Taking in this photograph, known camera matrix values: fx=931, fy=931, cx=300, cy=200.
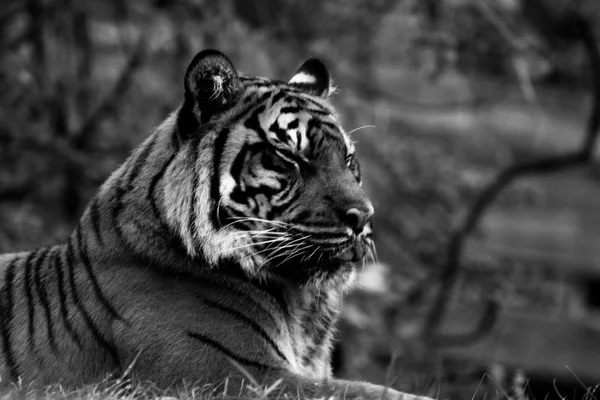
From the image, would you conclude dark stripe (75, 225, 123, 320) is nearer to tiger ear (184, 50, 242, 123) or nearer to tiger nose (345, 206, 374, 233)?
tiger ear (184, 50, 242, 123)

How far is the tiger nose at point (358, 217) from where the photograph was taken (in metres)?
3.40

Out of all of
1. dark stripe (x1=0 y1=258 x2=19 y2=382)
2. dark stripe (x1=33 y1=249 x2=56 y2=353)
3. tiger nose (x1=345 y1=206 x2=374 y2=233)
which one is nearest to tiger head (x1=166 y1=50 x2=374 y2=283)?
tiger nose (x1=345 y1=206 x2=374 y2=233)

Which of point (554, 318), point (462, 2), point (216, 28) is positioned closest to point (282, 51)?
point (216, 28)

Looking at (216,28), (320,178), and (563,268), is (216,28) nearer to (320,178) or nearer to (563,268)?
(320,178)

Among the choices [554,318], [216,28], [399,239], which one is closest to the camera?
[216,28]

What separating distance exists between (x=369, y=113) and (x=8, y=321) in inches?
160

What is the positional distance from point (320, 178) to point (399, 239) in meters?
4.38

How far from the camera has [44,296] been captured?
355 cm

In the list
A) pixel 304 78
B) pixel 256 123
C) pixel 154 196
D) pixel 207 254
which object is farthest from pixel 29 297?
pixel 304 78

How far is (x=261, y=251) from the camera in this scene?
341 centimetres

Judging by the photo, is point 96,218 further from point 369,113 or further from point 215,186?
point 369,113

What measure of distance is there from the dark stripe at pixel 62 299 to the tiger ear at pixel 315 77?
1276 mm

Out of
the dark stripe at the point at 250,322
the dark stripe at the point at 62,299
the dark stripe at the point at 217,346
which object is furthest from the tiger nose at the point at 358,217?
the dark stripe at the point at 62,299

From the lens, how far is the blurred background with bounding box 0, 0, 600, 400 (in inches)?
237
